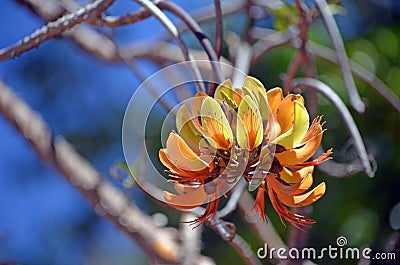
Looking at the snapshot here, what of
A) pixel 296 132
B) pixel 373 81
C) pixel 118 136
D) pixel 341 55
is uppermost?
pixel 296 132

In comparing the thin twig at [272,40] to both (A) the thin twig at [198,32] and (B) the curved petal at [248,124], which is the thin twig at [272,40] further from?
(B) the curved petal at [248,124]

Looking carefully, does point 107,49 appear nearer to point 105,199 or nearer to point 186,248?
point 105,199

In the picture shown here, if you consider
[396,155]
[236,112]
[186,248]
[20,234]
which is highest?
[236,112]

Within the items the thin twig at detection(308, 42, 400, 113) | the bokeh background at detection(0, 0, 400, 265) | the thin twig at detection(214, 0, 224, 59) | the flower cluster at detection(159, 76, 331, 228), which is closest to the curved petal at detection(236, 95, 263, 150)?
the flower cluster at detection(159, 76, 331, 228)

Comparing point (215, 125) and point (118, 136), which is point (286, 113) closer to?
point (215, 125)

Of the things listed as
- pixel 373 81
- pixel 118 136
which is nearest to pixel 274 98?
pixel 373 81

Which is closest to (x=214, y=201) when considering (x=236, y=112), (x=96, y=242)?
(x=236, y=112)
